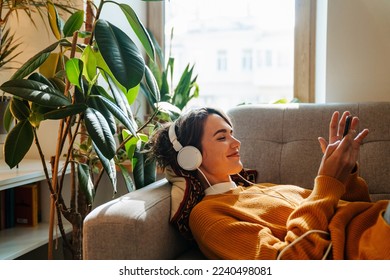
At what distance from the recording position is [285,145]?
1.93 meters

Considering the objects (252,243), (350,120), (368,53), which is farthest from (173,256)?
(368,53)

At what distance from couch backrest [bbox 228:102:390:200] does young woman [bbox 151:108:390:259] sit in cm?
17

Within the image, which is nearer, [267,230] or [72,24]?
[267,230]

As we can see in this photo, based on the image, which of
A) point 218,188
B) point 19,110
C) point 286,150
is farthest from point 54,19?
point 286,150

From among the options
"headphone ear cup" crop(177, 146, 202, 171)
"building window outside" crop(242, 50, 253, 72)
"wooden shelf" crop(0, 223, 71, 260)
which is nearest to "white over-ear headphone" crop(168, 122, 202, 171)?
"headphone ear cup" crop(177, 146, 202, 171)

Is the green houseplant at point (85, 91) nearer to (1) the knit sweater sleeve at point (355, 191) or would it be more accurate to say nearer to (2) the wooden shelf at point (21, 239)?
(2) the wooden shelf at point (21, 239)

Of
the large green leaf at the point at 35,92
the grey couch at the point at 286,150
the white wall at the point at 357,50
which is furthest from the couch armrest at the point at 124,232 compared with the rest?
the white wall at the point at 357,50

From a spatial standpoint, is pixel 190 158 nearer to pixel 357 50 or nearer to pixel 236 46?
pixel 357 50

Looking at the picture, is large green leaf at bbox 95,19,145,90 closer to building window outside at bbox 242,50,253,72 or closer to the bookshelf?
the bookshelf

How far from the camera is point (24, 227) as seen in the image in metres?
2.33

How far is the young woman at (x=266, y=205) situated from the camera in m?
1.25

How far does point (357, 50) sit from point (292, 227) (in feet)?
3.80

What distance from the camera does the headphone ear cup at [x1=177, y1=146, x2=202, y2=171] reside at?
5.14 feet

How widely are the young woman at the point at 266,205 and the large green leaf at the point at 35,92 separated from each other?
1.18ft
